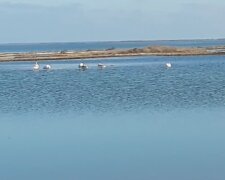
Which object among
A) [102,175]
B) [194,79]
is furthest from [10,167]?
[194,79]

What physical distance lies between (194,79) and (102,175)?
33192mm

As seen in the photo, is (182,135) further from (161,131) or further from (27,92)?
(27,92)

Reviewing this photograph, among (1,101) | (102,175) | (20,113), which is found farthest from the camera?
(1,101)

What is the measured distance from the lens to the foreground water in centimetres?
1430

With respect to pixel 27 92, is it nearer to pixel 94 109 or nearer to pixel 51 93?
pixel 51 93

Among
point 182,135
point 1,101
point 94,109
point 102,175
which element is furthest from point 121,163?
point 1,101

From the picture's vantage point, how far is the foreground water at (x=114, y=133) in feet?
46.9

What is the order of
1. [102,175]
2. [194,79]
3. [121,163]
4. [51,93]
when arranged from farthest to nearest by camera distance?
[194,79]
[51,93]
[121,163]
[102,175]

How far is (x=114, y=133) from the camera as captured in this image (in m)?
19.6

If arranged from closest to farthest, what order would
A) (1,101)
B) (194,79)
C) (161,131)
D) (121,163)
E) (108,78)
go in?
(121,163), (161,131), (1,101), (194,79), (108,78)

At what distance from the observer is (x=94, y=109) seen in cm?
2639

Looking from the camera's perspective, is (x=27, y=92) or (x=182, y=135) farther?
(x=27, y=92)

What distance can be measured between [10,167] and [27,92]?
75.7 feet

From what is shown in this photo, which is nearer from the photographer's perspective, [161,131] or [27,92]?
[161,131]
